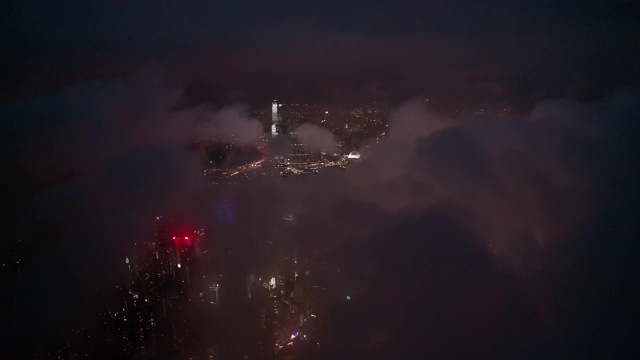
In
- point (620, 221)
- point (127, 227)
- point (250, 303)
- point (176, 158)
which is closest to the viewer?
point (620, 221)

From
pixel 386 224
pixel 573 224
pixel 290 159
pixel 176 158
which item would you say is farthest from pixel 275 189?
pixel 573 224

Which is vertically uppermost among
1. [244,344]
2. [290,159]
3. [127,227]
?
[290,159]

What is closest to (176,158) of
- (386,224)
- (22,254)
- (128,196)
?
(128,196)

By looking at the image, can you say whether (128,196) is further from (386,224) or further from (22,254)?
(386,224)

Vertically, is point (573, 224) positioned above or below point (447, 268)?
above

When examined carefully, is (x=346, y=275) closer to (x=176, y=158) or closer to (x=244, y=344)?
(x=244, y=344)

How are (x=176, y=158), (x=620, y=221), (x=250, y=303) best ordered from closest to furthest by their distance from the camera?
(x=620, y=221), (x=250, y=303), (x=176, y=158)

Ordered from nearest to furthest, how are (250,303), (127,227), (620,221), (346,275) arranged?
(620,221)
(346,275)
(250,303)
(127,227)

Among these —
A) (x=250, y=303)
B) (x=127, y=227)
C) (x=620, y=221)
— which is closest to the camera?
(x=620, y=221)

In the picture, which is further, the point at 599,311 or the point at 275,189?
the point at 275,189
